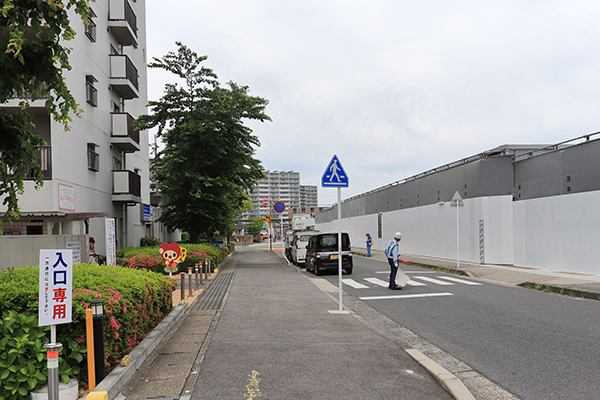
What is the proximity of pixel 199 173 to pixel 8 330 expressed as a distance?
59.6 feet

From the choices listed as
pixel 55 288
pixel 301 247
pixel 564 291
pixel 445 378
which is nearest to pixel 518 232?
pixel 564 291

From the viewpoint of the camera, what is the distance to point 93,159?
17.9m

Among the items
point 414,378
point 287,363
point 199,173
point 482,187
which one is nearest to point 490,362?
point 414,378

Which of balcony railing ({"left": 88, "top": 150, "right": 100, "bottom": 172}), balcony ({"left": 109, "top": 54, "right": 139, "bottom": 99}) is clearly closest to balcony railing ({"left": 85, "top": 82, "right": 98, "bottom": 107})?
balcony railing ({"left": 88, "top": 150, "right": 100, "bottom": 172})

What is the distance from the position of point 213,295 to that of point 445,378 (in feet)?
27.2

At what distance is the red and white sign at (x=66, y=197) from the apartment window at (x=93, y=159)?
2.23 m

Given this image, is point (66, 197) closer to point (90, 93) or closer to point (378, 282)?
point (90, 93)

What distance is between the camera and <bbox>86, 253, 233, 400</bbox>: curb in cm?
423

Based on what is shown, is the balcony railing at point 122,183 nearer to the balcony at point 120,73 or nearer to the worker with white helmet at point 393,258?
the balcony at point 120,73

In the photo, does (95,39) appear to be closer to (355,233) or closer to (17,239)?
(17,239)

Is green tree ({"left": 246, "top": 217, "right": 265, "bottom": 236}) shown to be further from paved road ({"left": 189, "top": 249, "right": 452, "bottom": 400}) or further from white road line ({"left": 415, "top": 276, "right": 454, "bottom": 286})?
paved road ({"left": 189, "top": 249, "right": 452, "bottom": 400})

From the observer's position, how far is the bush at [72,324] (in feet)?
13.8

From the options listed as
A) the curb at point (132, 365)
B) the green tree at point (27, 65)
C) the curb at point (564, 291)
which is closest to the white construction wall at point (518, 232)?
the curb at point (564, 291)

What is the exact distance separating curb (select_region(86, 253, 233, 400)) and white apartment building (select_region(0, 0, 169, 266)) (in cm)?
663
